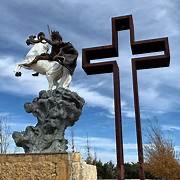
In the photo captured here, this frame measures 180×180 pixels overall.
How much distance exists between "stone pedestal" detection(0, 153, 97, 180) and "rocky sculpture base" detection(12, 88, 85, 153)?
2.95ft

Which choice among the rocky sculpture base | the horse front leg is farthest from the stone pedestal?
the horse front leg

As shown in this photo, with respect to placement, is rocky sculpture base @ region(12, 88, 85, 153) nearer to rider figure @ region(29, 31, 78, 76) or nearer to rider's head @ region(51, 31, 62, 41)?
rider figure @ region(29, 31, 78, 76)

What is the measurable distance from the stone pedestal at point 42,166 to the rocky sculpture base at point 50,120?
898 millimetres

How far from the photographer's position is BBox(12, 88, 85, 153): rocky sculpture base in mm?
7840

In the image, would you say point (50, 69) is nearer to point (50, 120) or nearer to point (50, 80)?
point (50, 80)

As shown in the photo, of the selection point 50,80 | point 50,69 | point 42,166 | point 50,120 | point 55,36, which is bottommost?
point 42,166

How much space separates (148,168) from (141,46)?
1173 cm

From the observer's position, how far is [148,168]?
18.3 m

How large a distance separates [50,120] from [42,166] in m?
1.46

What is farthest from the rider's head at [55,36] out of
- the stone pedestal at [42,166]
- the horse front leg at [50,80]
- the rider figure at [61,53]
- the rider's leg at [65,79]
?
the stone pedestal at [42,166]

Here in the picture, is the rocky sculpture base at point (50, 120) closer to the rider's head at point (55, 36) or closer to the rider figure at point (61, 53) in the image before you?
the rider figure at point (61, 53)

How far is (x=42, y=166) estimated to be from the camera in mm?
6754

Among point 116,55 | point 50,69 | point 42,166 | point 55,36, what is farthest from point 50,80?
point 42,166

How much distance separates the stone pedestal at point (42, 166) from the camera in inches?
262
